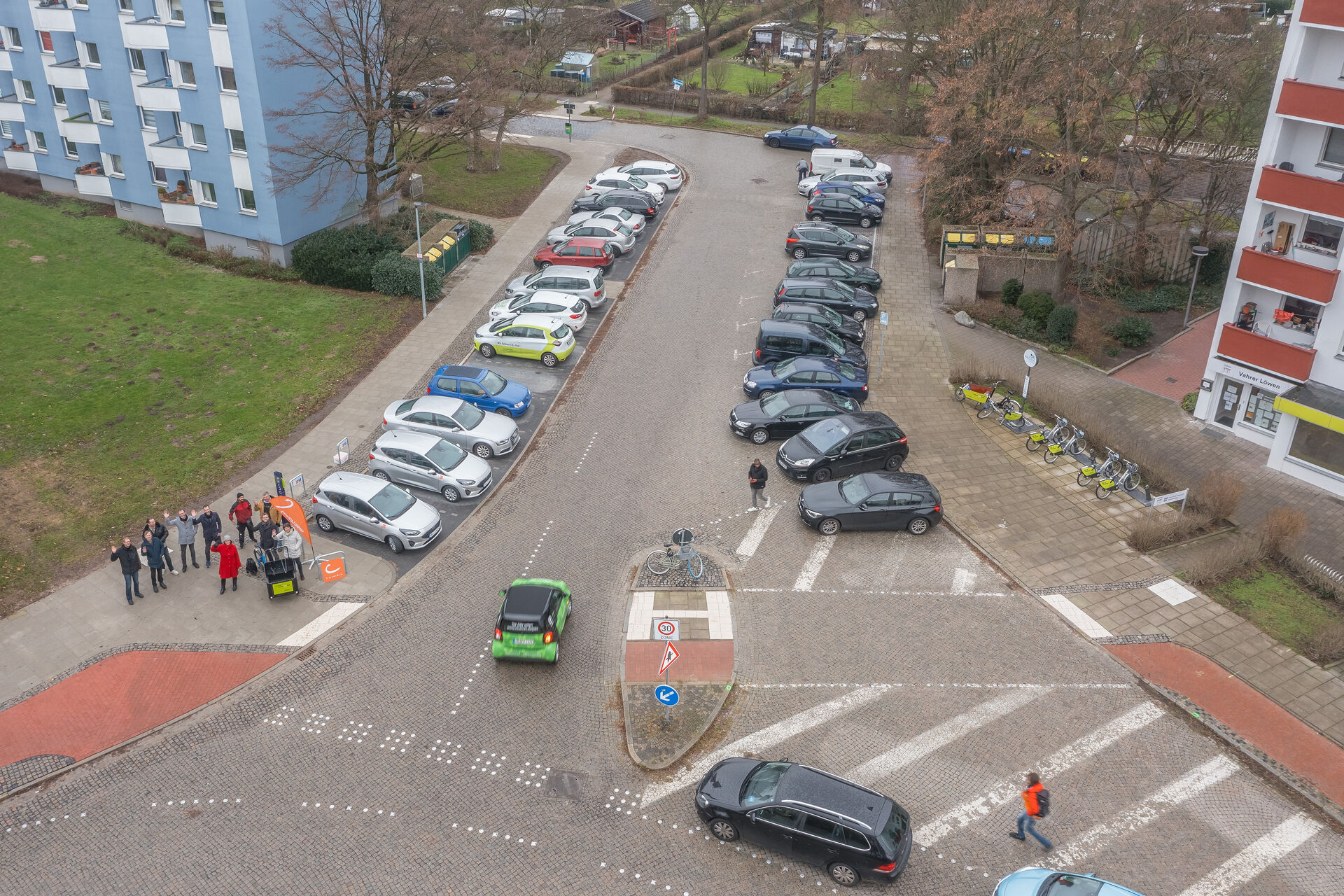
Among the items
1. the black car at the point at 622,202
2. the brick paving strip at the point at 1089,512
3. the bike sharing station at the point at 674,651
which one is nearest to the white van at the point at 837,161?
the black car at the point at 622,202

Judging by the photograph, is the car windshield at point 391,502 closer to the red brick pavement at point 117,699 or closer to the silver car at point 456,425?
the silver car at point 456,425

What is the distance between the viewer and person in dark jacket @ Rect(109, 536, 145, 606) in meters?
22.0

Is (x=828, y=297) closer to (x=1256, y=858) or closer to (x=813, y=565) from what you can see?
(x=813, y=565)

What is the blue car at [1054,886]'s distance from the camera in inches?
596

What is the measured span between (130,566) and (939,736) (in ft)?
57.4

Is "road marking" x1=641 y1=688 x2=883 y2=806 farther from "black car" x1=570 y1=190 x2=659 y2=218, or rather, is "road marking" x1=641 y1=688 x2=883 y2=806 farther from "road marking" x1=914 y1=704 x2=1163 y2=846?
"black car" x1=570 y1=190 x2=659 y2=218

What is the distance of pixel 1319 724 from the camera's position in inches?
775

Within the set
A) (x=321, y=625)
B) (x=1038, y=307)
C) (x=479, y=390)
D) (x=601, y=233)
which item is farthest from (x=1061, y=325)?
(x=321, y=625)

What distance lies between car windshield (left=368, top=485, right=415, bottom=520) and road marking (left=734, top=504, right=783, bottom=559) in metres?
8.16

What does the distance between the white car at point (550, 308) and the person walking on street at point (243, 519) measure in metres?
12.3

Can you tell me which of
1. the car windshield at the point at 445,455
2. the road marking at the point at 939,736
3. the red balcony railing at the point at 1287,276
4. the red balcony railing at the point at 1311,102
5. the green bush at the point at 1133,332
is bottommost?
the road marking at the point at 939,736

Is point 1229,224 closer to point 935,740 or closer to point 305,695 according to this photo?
point 935,740

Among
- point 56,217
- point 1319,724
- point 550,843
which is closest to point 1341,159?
point 1319,724

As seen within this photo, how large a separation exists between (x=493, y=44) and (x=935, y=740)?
127ft
